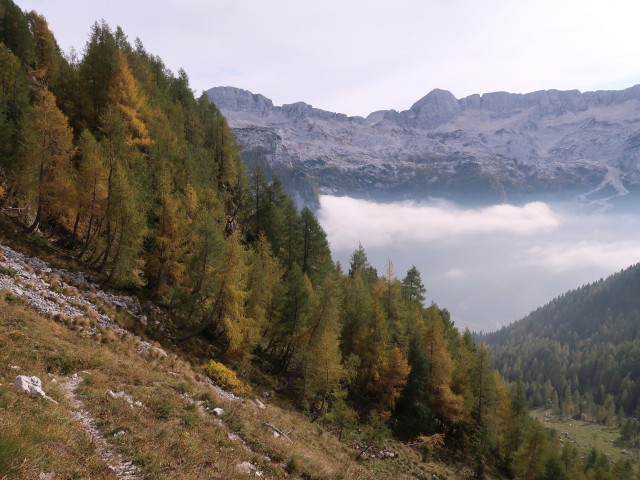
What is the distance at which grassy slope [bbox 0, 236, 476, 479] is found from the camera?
797cm

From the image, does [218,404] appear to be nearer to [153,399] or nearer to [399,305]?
[153,399]

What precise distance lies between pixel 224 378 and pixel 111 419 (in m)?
14.7

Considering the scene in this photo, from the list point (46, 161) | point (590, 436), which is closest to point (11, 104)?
point (46, 161)

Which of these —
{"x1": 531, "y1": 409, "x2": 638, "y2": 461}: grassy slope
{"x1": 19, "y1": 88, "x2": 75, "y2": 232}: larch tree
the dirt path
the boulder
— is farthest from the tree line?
{"x1": 531, "y1": 409, "x2": 638, "y2": 461}: grassy slope

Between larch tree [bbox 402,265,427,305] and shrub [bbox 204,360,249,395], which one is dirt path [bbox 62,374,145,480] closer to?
shrub [bbox 204,360,249,395]

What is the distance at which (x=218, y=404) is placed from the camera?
16875 mm

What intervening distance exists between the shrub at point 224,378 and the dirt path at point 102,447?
13.7 meters

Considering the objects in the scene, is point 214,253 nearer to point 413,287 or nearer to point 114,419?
point 114,419

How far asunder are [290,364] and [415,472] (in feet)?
52.9

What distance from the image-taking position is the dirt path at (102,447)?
8781 mm

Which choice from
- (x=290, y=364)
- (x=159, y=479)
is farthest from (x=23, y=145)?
(x=290, y=364)

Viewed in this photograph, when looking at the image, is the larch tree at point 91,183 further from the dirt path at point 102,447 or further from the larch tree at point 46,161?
the dirt path at point 102,447

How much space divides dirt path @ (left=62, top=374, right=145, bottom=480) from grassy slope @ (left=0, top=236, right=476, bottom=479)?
0.65 ft

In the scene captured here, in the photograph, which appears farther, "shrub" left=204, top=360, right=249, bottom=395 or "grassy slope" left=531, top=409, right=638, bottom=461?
"grassy slope" left=531, top=409, right=638, bottom=461
